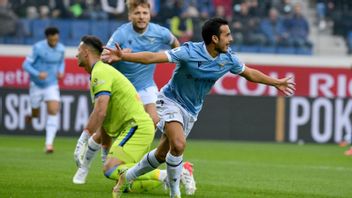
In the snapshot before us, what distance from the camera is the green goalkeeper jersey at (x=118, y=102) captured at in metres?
11.2

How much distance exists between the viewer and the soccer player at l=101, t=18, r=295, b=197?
34.2ft

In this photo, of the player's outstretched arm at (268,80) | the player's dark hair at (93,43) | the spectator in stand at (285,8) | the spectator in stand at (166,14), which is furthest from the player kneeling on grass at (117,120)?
the spectator in stand at (285,8)

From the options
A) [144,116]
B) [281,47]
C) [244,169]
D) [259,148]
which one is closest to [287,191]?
[144,116]

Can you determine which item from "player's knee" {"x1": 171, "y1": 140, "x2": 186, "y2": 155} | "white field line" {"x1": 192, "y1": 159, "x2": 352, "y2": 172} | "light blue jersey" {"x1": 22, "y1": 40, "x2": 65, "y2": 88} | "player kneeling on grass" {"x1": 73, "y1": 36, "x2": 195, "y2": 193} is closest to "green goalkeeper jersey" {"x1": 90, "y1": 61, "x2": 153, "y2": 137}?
"player kneeling on grass" {"x1": 73, "y1": 36, "x2": 195, "y2": 193}

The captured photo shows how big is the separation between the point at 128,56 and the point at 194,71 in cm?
97

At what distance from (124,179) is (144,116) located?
3.22 ft

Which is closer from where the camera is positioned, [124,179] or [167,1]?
[124,179]

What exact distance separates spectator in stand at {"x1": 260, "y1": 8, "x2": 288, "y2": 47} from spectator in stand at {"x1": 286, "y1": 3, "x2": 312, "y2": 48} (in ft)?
0.57

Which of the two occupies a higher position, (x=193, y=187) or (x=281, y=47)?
Answer: (x=193, y=187)

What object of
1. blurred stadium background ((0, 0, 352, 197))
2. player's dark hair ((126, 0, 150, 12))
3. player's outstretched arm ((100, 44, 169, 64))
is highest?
player's outstretched arm ((100, 44, 169, 64))

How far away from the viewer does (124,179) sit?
421 inches

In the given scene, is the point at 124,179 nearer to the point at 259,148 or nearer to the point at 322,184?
the point at 322,184

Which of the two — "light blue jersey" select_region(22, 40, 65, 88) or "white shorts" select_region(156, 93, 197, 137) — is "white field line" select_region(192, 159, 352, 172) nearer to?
"light blue jersey" select_region(22, 40, 65, 88)

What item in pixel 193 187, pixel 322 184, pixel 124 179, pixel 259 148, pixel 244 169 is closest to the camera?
pixel 124 179
